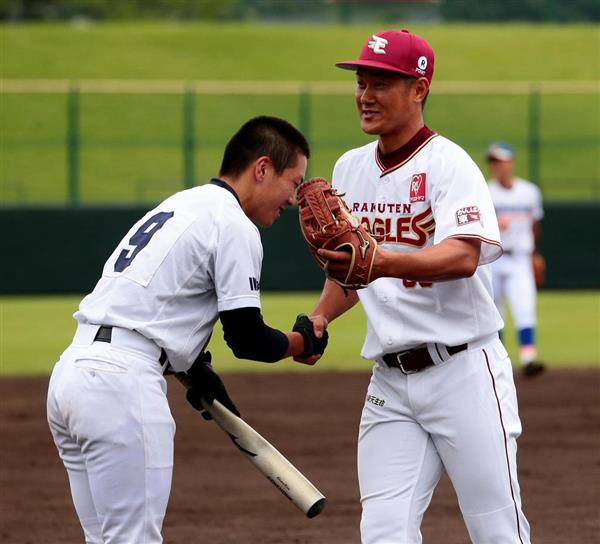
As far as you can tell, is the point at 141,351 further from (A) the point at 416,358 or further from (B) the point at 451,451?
(B) the point at 451,451

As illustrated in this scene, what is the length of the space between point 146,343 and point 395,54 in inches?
51.1

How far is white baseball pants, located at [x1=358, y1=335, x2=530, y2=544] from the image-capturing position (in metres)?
4.28

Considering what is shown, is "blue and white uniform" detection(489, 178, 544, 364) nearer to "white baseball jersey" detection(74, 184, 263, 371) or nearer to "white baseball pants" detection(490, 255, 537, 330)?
"white baseball pants" detection(490, 255, 537, 330)

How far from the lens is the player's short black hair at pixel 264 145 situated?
430 centimetres

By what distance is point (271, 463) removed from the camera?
4555mm

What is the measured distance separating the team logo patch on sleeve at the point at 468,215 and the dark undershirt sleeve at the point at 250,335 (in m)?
0.71

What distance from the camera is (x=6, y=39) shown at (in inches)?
1448

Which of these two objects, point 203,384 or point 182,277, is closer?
point 182,277

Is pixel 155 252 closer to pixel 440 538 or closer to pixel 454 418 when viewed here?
pixel 454 418

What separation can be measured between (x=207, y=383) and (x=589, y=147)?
28115 mm

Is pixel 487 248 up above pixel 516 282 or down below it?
above

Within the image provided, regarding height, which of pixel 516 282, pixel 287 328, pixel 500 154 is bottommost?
pixel 287 328

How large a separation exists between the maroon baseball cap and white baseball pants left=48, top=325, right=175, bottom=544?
1.24m

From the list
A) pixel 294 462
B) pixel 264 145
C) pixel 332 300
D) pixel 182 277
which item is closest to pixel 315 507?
pixel 332 300
